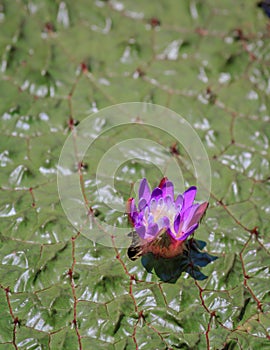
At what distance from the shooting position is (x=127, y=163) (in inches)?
80.6

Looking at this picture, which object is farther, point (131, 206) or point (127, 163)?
point (127, 163)

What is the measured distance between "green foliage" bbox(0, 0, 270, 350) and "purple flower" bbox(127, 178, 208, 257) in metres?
0.13

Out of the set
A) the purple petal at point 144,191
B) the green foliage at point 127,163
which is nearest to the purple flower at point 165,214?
the purple petal at point 144,191

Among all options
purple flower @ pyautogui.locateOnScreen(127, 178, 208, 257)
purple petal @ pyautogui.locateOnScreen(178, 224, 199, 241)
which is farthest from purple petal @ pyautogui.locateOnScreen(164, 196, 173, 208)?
purple petal @ pyautogui.locateOnScreen(178, 224, 199, 241)

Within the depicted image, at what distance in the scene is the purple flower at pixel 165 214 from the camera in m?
1.75

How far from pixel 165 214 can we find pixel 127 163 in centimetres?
33

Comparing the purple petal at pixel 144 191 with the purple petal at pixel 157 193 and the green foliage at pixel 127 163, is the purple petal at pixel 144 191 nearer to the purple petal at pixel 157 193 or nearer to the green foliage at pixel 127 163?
the purple petal at pixel 157 193

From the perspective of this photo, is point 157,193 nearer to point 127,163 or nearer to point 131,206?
point 131,206

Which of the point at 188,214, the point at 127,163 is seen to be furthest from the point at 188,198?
the point at 127,163

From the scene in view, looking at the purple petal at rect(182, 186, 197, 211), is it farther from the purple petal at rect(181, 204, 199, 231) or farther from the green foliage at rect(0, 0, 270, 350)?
the green foliage at rect(0, 0, 270, 350)

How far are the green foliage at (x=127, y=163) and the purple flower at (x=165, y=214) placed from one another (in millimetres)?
130

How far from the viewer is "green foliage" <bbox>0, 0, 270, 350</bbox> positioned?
1724mm

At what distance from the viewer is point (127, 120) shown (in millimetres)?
2186

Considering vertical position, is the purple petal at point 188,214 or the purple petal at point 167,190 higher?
the purple petal at point 167,190
